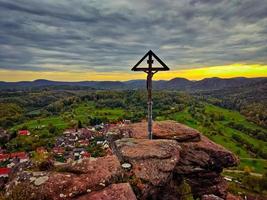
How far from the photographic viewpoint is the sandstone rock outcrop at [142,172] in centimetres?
1080

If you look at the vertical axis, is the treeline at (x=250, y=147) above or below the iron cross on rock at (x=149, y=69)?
below

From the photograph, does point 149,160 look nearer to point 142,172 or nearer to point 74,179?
point 142,172

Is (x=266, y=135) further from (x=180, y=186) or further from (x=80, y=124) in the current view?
(x=180, y=186)

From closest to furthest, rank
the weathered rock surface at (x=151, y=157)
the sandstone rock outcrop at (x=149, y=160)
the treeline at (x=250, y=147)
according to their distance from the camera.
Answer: the sandstone rock outcrop at (x=149, y=160), the weathered rock surface at (x=151, y=157), the treeline at (x=250, y=147)

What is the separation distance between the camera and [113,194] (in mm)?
10438

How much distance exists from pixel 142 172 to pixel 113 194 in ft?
9.18

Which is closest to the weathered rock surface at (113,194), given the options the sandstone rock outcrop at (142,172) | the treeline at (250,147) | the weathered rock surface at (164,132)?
the sandstone rock outcrop at (142,172)

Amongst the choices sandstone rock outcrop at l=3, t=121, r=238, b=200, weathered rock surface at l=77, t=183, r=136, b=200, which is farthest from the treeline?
weathered rock surface at l=77, t=183, r=136, b=200

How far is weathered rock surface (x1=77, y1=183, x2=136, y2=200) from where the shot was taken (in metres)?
10.3

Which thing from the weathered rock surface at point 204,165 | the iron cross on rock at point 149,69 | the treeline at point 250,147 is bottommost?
the treeline at point 250,147

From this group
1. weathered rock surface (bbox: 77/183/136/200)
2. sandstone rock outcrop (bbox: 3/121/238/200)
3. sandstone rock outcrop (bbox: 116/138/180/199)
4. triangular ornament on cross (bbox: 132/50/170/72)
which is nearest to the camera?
weathered rock surface (bbox: 77/183/136/200)

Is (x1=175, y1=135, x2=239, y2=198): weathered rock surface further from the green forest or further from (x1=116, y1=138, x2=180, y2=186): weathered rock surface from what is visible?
the green forest

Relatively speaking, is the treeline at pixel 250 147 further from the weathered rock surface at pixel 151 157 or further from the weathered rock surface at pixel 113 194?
the weathered rock surface at pixel 113 194

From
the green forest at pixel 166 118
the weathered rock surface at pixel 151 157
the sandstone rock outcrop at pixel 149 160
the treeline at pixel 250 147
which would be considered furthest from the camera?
the treeline at pixel 250 147
